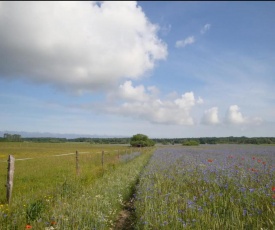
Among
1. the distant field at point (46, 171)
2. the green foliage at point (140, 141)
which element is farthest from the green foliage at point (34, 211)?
the green foliage at point (140, 141)

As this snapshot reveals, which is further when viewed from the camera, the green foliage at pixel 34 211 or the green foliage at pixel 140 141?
the green foliage at pixel 140 141

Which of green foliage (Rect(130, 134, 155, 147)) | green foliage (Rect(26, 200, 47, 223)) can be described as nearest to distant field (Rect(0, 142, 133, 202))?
green foliage (Rect(26, 200, 47, 223))

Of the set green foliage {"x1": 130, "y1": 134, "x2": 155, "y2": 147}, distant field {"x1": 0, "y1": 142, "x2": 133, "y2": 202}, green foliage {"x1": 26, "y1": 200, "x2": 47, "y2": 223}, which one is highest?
green foliage {"x1": 130, "y1": 134, "x2": 155, "y2": 147}

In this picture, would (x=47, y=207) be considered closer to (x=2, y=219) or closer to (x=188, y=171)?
(x=2, y=219)

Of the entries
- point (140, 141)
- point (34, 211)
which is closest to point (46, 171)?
point (34, 211)

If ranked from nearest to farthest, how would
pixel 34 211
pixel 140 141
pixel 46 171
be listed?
pixel 34 211
pixel 46 171
pixel 140 141

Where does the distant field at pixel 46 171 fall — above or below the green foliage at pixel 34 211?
below

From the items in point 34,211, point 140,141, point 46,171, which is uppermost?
point 140,141

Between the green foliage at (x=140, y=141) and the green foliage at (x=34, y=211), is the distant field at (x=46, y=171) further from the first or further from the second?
the green foliage at (x=140, y=141)

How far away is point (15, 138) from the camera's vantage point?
447 feet

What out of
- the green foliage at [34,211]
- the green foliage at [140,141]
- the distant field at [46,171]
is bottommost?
the distant field at [46,171]

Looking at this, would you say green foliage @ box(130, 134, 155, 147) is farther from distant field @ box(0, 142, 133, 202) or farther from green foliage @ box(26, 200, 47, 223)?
green foliage @ box(26, 200, 47, 223)

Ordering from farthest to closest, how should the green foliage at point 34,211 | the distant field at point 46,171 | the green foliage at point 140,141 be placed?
the green foliage at point 140,141 → the distant field at point 46,171 → the green foliage at point 34,211

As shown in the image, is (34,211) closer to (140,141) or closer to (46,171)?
(46,171)
